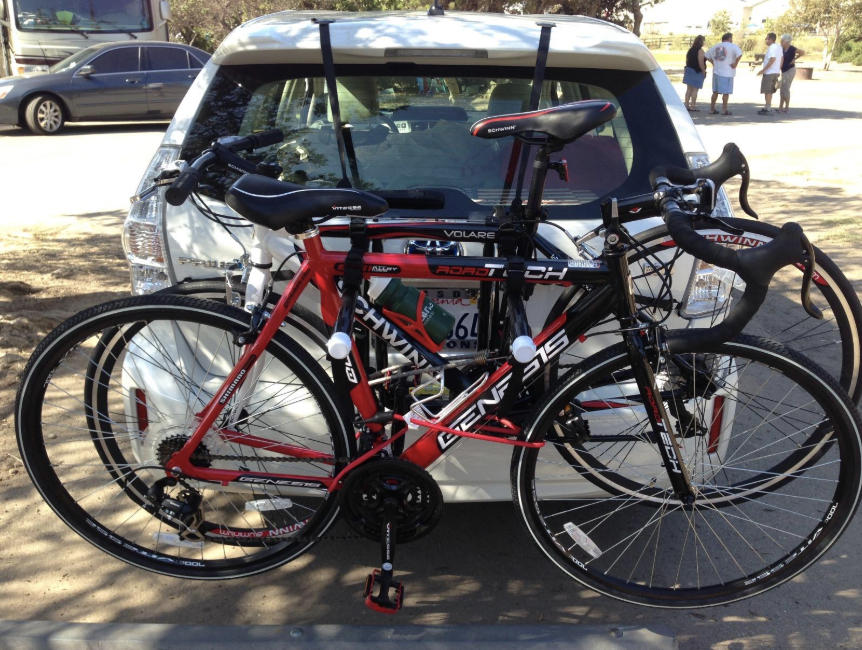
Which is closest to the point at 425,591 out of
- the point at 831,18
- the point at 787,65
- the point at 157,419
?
the point at 157,419

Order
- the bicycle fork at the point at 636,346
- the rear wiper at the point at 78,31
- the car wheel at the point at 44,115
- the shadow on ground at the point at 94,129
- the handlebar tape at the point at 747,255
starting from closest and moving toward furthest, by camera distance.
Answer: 1. the handlebar tape at the point at 747,255
2. the bicycle fork at the point at 636,346
3. the car wheel at the point at 44,115
4. the shadow on ground at the point at 94,129
5. the rear wiper at the point at 78,31

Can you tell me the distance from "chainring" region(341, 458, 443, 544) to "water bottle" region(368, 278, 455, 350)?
1.37 ft

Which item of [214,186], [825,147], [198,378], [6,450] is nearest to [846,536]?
[198,378]

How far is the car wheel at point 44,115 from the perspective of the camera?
1437 cm

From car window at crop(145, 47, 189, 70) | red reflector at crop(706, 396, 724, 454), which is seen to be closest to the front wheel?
red reflector at crop(706, 396, 724, 454)

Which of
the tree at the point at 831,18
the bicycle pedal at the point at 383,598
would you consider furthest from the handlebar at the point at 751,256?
the tree at the point at 831,18

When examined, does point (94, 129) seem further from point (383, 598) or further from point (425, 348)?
point (383, 598)

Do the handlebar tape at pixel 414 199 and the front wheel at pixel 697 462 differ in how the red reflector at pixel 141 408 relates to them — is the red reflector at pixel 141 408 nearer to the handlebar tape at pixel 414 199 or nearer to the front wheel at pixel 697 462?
the handlebar tape at pixel 414 199

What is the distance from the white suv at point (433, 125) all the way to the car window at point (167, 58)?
13.7 metres

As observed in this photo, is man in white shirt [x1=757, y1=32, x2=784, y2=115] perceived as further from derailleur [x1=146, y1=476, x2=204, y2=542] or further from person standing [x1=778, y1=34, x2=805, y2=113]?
derailleur [x1=146, y1=476, x2=204, y2=542]

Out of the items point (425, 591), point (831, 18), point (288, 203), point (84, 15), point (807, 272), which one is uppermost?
point (831, 18)

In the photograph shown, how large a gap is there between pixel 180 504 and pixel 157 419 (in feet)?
0.99

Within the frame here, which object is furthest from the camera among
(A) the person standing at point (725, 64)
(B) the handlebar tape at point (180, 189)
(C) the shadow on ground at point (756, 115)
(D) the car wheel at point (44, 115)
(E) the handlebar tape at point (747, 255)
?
(A) the person standing at point (725, 64)

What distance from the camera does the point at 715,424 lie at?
9.59ft
